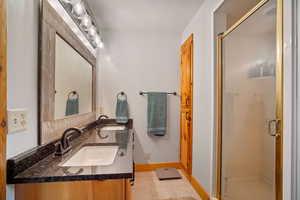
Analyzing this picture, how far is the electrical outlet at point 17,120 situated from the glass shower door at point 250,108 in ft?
4.83

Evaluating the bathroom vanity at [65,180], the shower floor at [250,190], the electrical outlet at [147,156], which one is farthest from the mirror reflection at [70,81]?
the shower floor at [250,190]

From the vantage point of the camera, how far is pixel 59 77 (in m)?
1.33

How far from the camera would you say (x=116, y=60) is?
2752mm

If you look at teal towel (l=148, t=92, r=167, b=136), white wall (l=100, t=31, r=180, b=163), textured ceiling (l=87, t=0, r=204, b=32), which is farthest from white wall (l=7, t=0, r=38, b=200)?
teal towel (l=148, t=92, r=167, b=136)

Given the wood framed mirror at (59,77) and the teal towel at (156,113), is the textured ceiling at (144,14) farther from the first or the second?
the teal towel at (156,113)

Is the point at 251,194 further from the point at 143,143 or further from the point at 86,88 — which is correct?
the point at 86,88

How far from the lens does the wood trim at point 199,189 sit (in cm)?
189

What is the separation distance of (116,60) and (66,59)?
1328 millimetres

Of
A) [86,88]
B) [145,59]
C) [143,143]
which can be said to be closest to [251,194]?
[143,143]

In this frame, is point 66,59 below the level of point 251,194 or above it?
above

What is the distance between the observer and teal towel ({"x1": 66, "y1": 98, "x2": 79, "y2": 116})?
4.99 feet

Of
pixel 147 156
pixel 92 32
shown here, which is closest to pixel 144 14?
pixel 92 32

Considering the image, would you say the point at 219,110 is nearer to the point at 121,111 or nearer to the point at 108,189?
the point at 108,189

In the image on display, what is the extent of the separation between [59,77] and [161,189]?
1.87 meters
